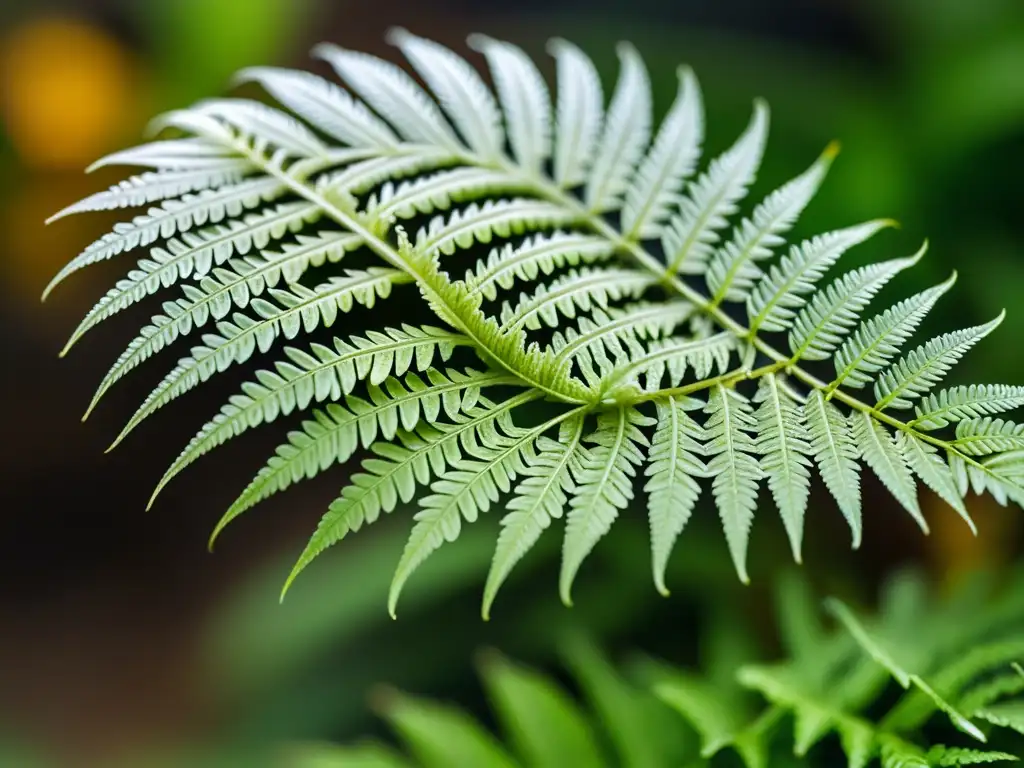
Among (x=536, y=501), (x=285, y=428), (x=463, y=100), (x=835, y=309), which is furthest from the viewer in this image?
(x=285, y=428)

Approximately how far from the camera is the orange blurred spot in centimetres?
236

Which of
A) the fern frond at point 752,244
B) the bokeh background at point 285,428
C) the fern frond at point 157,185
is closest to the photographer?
the fern frond at point 157,185

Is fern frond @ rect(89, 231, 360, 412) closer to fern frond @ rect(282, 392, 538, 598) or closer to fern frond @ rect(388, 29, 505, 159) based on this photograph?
fern frond @ rect(282, 392, 538, 598)

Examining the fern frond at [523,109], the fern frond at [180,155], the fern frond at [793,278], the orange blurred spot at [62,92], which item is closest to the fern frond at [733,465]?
the fern frond at [793,278]

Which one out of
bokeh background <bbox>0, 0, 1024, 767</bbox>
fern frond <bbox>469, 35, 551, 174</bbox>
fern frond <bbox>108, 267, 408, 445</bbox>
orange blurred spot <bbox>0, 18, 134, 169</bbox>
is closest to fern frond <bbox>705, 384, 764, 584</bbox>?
fern frond <bbox>108, 267, 408, 445</bbox>

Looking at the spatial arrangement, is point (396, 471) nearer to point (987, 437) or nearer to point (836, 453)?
point (836, 453)

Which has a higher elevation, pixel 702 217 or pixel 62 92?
pixel 702 217

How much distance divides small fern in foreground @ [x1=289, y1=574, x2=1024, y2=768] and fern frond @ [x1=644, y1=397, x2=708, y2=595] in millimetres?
293

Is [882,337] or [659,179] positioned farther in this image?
[659,179]

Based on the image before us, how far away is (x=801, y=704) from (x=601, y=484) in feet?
1.42

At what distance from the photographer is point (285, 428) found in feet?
5.95

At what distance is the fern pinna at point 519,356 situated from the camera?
0.74 meters

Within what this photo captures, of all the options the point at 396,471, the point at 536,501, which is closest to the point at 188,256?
the point at 396,471

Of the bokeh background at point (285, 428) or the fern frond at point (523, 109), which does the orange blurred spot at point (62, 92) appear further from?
the fern frond at point (523, 109)
